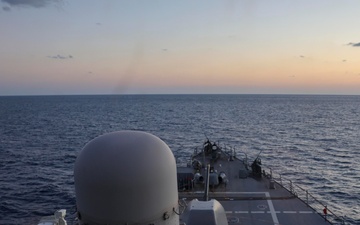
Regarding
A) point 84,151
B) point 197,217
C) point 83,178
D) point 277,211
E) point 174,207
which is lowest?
point 277,211

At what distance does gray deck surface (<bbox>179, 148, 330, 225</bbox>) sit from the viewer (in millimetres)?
22797

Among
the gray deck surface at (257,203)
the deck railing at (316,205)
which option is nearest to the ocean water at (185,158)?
the deck railing at (316,205)

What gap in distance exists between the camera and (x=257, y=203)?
85.4 ft

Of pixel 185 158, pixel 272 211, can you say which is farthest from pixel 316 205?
pixel 185 158

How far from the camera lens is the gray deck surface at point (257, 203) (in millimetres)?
22797

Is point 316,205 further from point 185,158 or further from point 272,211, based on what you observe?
point 185,158

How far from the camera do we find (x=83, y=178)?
865 centimetres

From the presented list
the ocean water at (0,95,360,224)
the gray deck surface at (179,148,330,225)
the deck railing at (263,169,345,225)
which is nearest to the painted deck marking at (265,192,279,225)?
the gray deck surface at (179,148,330,225)

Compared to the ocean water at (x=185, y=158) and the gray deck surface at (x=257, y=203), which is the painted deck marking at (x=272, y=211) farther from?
the ocean water at (x=185, y=158)

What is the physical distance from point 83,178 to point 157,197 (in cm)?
177

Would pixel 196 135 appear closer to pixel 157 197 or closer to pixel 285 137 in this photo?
pixel 285 137

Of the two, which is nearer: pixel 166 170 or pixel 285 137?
pixel 166 170

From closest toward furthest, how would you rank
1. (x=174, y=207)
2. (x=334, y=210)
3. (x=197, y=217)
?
(x=174, y=207), (x=197, y=217), (x=334, y=210)

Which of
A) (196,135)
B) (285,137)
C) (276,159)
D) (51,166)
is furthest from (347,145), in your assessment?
(51,166)
